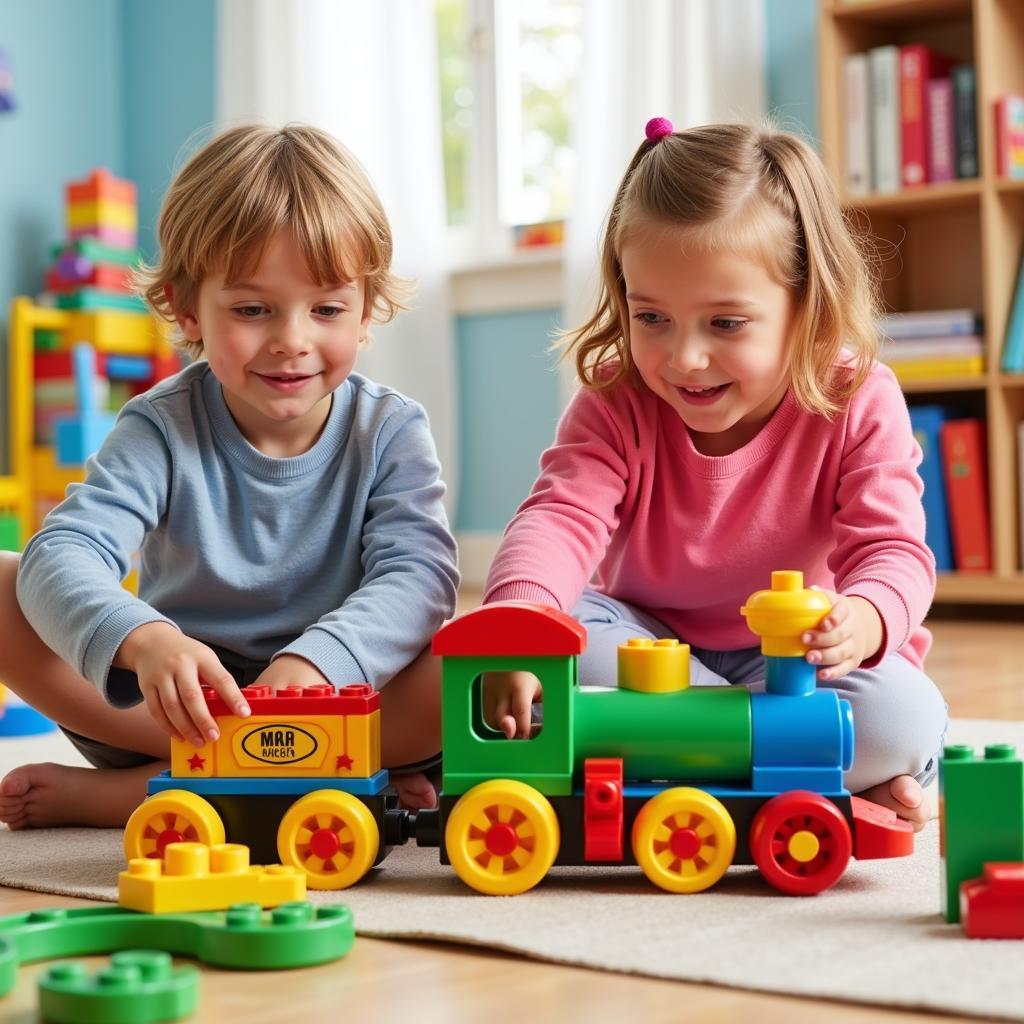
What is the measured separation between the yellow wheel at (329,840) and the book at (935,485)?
2.08 metres

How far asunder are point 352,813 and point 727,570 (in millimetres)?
442

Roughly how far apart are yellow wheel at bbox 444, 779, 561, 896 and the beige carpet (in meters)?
0.01

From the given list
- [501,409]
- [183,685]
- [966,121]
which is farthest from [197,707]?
[501,409]

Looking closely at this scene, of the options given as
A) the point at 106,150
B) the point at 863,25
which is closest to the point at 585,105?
the point at 863,25

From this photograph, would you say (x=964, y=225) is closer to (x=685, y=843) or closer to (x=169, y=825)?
(x=685, y=843)

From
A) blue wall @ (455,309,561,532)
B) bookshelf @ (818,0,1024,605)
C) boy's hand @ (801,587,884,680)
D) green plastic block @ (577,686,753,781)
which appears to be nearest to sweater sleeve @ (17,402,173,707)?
green plastic block @ (577,686,753,781)

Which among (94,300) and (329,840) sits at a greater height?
(94,300)

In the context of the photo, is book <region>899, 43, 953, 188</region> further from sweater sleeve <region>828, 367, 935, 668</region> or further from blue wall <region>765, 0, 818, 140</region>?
sweater sleeve <region>828, 367, 935, 668</region>

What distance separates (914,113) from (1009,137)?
20 centimetres

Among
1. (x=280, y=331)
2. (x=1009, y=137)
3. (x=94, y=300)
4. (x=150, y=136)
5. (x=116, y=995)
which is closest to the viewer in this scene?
(x=116, y=995)

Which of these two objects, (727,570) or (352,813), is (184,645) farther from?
(727,570)

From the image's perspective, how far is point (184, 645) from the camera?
1.02m

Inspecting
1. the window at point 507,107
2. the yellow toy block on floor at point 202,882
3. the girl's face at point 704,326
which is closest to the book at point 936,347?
the window at point 507,107

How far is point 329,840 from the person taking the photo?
38.9 inches
